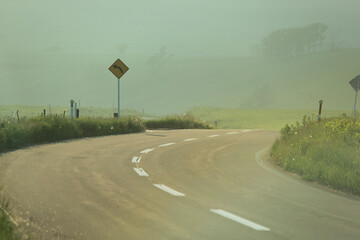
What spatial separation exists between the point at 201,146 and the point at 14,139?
634cm

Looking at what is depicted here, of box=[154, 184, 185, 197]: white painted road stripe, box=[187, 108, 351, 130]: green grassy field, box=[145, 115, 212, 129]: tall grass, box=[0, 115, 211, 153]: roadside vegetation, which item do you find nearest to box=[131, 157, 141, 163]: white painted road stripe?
box=[154, 184, 185, 197]: white painted road stripe

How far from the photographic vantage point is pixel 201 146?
14867mm

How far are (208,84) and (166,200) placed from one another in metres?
152

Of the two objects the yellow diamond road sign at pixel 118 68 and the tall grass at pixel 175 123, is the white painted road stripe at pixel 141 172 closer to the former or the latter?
the yellow diamond road sign at pixel 118 68

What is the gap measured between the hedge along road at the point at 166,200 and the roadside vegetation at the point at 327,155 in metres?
0.43

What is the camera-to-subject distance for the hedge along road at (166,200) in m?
5.18

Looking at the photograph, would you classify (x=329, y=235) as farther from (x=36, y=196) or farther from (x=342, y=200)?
(x=36, y=196)

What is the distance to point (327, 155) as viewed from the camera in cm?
948

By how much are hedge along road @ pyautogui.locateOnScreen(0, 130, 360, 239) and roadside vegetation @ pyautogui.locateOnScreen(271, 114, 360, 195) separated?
43cm

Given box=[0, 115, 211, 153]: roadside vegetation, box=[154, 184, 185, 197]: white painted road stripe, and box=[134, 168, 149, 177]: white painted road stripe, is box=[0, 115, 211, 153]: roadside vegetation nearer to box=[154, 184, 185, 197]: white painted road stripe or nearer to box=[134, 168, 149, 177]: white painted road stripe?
box=[134, 168, 149, 177]: white painted road stripe

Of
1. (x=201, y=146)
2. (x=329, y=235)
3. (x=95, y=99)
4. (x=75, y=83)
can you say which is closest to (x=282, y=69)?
(x=95, y=99)

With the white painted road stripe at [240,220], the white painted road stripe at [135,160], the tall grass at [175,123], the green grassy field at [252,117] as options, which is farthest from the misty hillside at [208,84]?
the white painted road stripe at [240,220]

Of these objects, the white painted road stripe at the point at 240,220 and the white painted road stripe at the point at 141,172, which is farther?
the white painted road stripe at the point at 141,172

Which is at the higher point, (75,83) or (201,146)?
(75,83)
